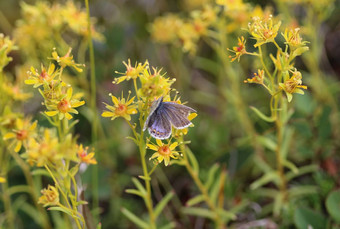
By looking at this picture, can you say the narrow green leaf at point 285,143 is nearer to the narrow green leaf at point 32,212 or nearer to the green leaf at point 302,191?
the green leaf at point 302,191

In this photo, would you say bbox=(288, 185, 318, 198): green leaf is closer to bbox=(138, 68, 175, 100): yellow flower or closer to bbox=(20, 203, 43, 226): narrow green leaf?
bbox=(138, 68, 175, 100): yellow flower

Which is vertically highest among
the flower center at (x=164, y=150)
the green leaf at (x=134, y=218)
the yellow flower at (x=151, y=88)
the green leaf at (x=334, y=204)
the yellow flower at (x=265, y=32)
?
the yellow flower at (x=265, y=32)

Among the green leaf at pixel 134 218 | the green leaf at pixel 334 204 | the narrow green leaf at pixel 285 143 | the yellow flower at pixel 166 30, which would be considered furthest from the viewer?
the yellow flower at pixel 166 30

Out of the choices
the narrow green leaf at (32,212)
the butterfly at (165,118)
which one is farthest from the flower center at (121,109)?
the narrow green leaf at (32,212)

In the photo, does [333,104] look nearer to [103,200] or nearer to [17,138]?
[103,200]

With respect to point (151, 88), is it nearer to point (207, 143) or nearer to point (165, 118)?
point (165, 118)

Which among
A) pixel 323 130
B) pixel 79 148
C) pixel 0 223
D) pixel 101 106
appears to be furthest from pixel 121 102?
pixel 101 106

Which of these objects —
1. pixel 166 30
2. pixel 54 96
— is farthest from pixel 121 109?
pixel 166 30
